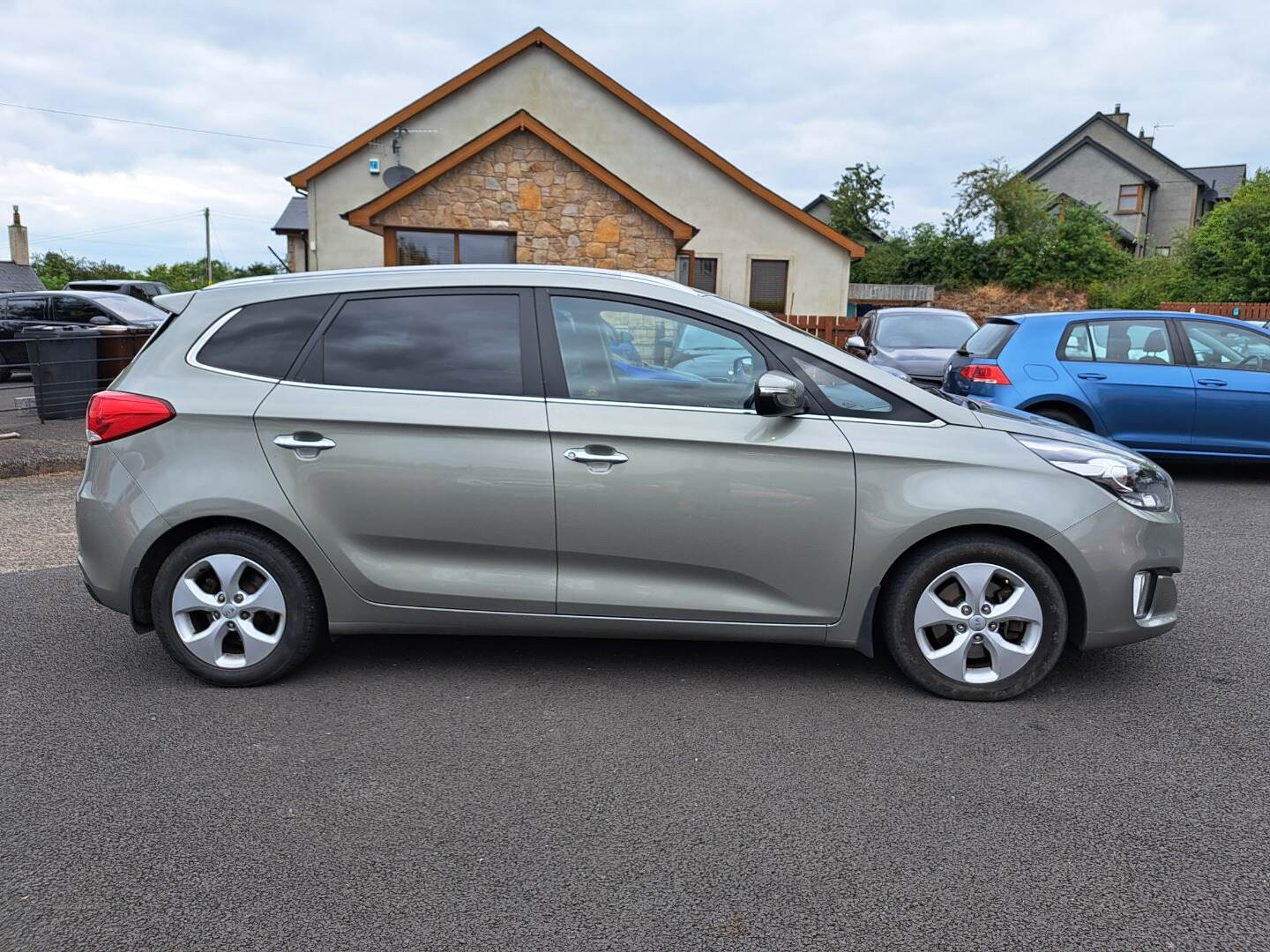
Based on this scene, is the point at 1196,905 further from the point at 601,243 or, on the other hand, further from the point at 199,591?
the point at 601,243

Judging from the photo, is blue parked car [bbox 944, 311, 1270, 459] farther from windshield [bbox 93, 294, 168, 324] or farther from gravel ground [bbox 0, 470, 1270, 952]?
windshield [bbox 93, 294, 168, 324]

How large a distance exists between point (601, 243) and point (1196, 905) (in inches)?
554

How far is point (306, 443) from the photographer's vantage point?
12.9 feet

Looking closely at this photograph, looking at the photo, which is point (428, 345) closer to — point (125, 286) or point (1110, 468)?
point (1110, 468)

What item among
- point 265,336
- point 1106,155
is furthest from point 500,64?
point 1106,155

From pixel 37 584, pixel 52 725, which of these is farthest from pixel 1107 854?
pixel 37 584

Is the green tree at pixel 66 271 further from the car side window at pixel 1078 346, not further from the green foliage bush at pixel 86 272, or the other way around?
the car side window at pixel 1078 346

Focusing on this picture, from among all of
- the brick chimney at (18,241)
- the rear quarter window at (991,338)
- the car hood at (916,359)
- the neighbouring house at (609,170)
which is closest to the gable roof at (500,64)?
the neighbouring house at (609,170)

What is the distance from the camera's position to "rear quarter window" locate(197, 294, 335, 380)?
406 centimetres

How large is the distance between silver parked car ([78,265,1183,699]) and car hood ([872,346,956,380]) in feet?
29.1

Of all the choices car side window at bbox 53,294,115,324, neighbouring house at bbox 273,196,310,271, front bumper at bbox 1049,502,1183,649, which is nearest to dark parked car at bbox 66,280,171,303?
neighbouring house at bbox 273,196,310,271

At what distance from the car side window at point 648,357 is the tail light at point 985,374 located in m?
5.71

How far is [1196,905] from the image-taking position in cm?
259

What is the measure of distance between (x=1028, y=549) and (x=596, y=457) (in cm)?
176
